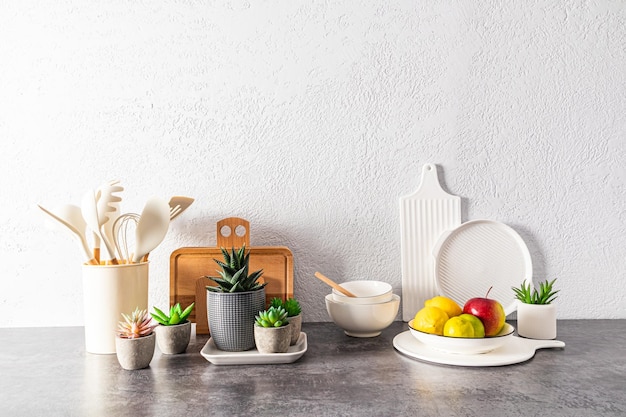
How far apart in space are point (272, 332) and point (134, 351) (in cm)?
26

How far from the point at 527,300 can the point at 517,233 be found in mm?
205

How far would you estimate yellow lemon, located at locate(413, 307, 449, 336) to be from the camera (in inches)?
42.8

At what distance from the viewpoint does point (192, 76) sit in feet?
4.50

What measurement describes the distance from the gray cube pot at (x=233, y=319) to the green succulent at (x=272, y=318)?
3cm

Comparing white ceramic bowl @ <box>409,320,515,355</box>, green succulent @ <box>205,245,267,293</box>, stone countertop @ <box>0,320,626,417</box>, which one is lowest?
stone countertop @ <box>0,320,626,417</box>

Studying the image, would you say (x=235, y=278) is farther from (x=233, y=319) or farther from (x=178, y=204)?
(x=178, y=204)

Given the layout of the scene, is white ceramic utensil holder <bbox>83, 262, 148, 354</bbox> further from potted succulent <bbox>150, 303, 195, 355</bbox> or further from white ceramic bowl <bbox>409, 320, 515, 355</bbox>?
white ceramic bowl <bbox>409, 320, 515, 355</bbox>

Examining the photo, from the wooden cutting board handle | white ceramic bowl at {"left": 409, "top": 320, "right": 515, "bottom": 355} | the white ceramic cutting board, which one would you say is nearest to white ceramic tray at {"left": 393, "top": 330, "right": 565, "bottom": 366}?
white ceramic bowl at {"left": 409, "top": 320, "right": 515, "bottom": 355}

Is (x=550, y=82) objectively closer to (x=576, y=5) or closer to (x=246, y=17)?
(x=576, y=5)

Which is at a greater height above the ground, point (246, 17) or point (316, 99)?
point (246, 17)

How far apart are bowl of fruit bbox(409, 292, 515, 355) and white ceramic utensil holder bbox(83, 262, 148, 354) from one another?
2.01ft

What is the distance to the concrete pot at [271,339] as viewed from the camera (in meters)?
1.04

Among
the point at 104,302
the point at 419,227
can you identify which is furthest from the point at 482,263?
the point at 104,302

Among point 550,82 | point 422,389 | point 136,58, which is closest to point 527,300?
point 422,389
